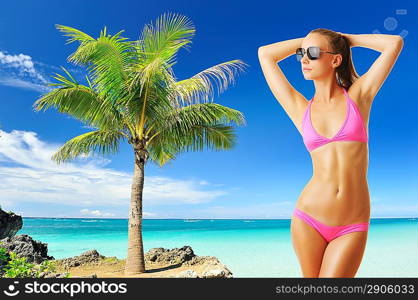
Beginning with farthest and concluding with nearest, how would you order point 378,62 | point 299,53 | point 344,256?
point 299,53
point 378,62
point 344,256

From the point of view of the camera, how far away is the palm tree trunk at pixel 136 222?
912cm

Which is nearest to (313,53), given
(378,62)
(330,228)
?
(378,62)

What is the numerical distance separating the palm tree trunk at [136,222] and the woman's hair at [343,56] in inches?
292

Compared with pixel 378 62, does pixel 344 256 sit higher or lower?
lower

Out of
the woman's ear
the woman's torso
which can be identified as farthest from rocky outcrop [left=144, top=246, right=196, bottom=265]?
the woman's ear

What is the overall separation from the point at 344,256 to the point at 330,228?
0.16m

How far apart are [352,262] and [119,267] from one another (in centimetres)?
1000

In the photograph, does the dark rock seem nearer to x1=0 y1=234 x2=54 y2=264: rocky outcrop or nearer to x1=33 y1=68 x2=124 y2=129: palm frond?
x1=0 y1=234 x2=54 y2=264: rocky outcrop

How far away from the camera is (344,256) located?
1.85 meters

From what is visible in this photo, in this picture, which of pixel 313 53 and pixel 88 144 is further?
pixel 88 144

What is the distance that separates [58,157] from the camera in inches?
409

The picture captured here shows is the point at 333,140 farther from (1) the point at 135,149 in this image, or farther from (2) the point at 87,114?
(2) the point at 87,114

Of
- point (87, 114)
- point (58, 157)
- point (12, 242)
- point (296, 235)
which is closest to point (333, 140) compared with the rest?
point (296, 235)

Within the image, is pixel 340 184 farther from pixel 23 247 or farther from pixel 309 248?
pixel 23 247
